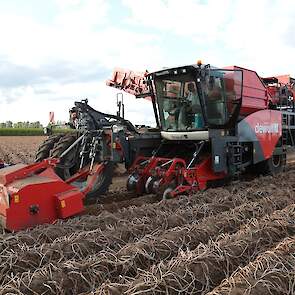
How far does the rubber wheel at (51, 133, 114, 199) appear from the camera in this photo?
21.2 ft

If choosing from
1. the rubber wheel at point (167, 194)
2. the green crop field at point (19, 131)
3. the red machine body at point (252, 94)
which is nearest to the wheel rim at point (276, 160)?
the red machine body at point (252, 94)

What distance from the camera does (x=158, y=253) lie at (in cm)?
373

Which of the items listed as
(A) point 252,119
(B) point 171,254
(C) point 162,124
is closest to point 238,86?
(A) point 252,119

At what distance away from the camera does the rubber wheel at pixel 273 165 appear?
902 cm

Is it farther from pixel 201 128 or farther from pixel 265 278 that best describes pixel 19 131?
pixel 265 278

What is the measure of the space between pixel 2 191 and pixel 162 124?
12.7ft

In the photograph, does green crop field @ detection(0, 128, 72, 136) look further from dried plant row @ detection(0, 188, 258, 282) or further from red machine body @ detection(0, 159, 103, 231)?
dried plant row @ detection(0, 188, 258, 282)

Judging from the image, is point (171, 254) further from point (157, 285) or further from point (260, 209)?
point (260, 209)

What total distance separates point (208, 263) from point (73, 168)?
13.6 feet

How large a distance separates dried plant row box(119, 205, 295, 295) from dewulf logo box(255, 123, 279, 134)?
162 inches

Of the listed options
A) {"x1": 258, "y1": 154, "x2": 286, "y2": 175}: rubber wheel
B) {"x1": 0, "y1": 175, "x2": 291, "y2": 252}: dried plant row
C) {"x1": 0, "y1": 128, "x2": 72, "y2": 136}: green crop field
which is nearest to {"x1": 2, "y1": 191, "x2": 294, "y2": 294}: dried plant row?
{"x1": 0, "y1": 175, "x2": 291, "y2": 252}: dried plant row

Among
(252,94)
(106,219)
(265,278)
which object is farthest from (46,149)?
(265,278)

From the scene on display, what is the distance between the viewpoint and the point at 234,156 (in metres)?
7.73

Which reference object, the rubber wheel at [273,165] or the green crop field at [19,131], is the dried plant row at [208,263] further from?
the green crop field at [19,131]
